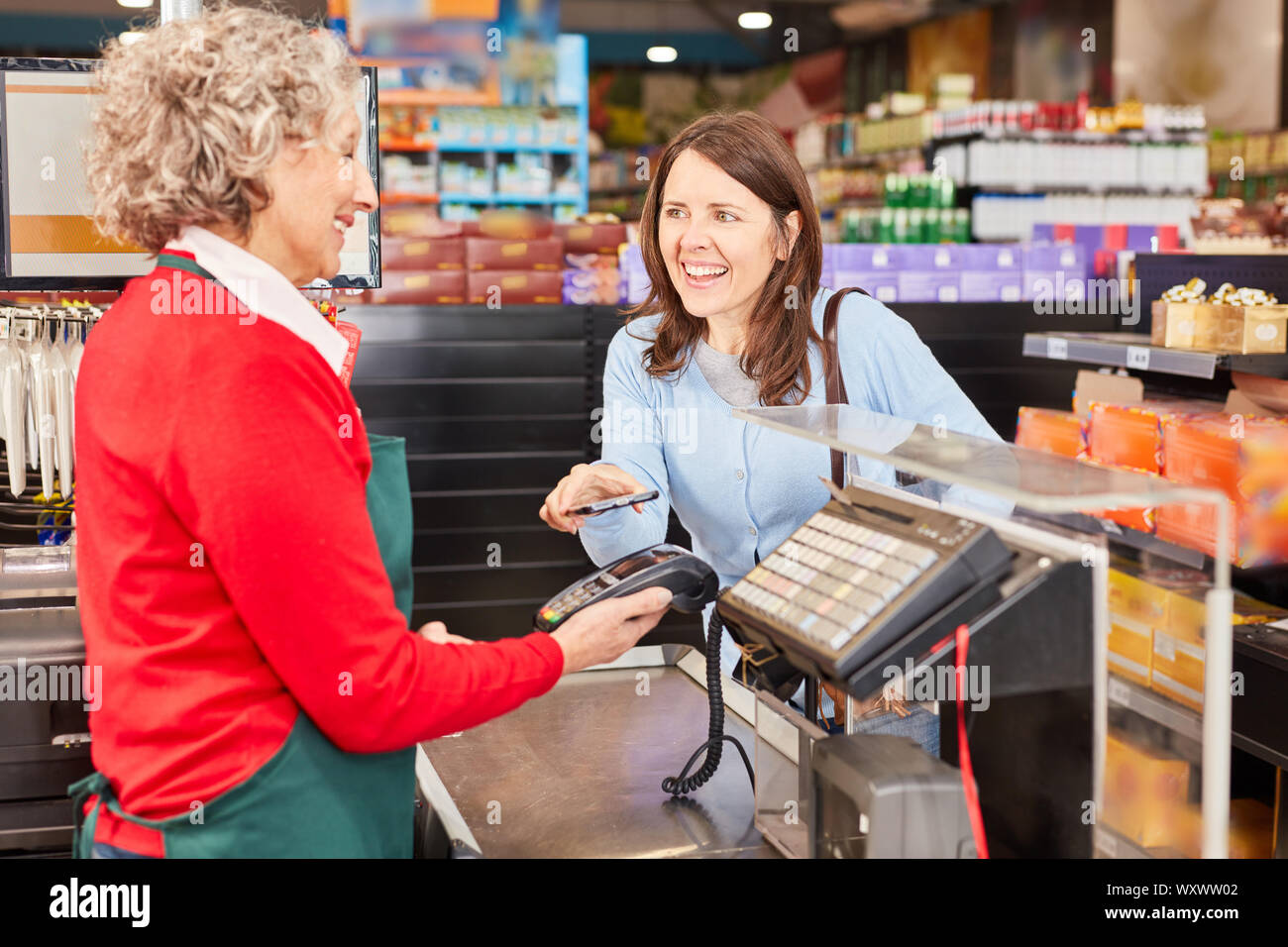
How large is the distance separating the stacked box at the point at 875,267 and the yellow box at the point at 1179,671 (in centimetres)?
403

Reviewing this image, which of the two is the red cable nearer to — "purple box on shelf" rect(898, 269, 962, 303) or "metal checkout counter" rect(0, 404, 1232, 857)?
"metal checkout counter" rect(0, 404, 1232, 857)

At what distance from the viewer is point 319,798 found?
3.98ft

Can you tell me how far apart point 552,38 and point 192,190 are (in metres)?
7.45

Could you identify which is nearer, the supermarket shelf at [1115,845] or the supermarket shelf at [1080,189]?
the supermarket shelf at [1115,845]

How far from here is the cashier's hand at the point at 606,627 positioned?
1.35 metres

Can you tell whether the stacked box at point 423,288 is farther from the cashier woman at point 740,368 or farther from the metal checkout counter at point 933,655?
the metal checkout counter at point 933,655

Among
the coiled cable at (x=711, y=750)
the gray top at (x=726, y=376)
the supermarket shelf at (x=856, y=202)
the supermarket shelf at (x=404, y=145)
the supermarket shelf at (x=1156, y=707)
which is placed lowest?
the coiled cable at (x=711, y=750)

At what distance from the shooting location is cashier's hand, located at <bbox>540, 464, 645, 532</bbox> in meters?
1.80

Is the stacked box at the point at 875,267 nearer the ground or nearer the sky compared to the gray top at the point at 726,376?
nearer the sky

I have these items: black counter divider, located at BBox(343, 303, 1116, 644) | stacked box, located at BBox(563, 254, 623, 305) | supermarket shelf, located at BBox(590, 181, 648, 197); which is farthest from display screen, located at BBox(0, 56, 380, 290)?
supermarket shelf, located at BBox(590, 181, 648, 197)

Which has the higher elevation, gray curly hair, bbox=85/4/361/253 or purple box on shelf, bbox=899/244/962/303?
purple box on shelf, bbox=899/244/962/303

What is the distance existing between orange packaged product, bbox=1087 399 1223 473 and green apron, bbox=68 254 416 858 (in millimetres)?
2135

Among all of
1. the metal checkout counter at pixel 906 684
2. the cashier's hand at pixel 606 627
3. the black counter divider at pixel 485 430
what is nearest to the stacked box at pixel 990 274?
the black counter divider at pixel 485 430

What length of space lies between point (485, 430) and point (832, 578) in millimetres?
3565
